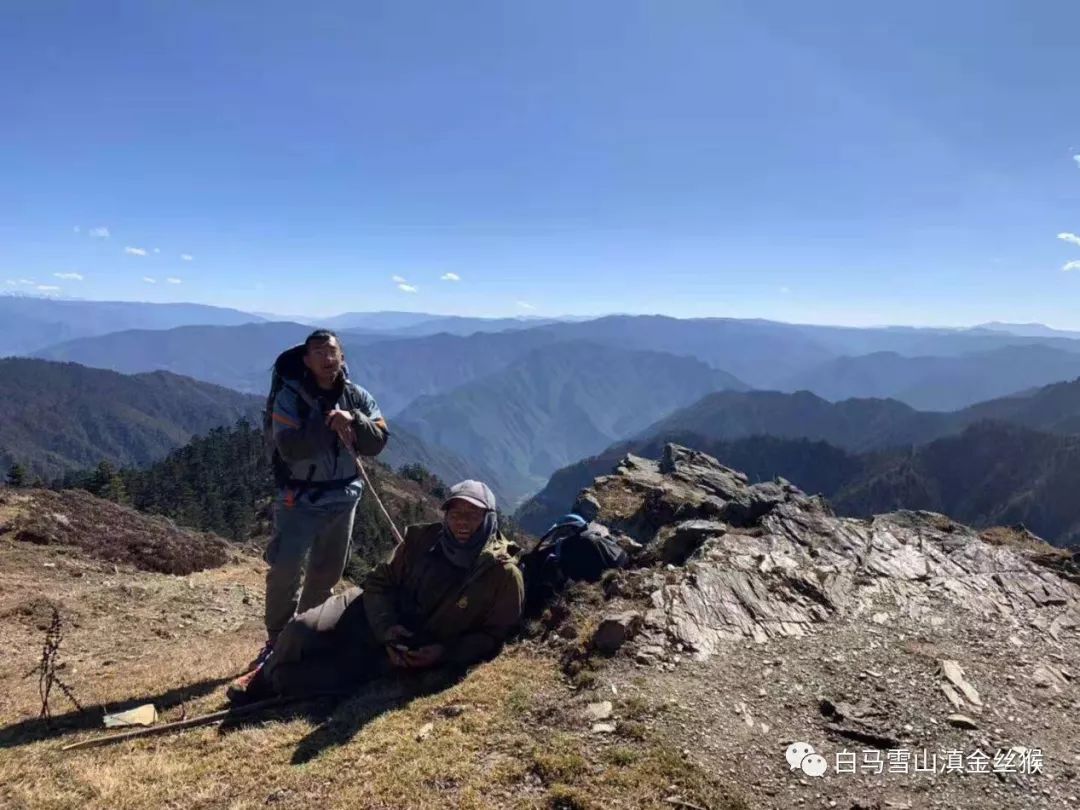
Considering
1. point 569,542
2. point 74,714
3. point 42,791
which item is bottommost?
point 74,714

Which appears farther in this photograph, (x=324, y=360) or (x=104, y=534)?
(x=104, y=534)

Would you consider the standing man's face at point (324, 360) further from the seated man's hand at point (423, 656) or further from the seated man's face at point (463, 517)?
the seated man's hand at point (423, 656)

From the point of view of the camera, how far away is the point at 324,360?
691 centimetres

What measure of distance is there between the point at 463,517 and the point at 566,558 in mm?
3727

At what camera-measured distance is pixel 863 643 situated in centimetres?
850

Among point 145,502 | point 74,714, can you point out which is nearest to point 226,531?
point 145,502

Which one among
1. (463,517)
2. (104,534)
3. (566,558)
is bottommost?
(104,534)

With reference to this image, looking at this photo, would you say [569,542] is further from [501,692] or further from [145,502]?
[145,502]

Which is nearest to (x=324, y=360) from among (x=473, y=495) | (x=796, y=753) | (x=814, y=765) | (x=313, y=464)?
(x=313, y=464)

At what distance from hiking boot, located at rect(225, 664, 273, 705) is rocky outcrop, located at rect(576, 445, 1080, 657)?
4.79m

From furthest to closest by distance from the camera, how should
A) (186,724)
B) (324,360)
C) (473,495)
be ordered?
(324,360) → (473,495) → (186,724)

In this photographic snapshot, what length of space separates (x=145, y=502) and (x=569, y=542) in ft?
188

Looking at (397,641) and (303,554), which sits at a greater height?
(303,554)

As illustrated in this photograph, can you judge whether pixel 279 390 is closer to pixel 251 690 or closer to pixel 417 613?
pixel 417 613
